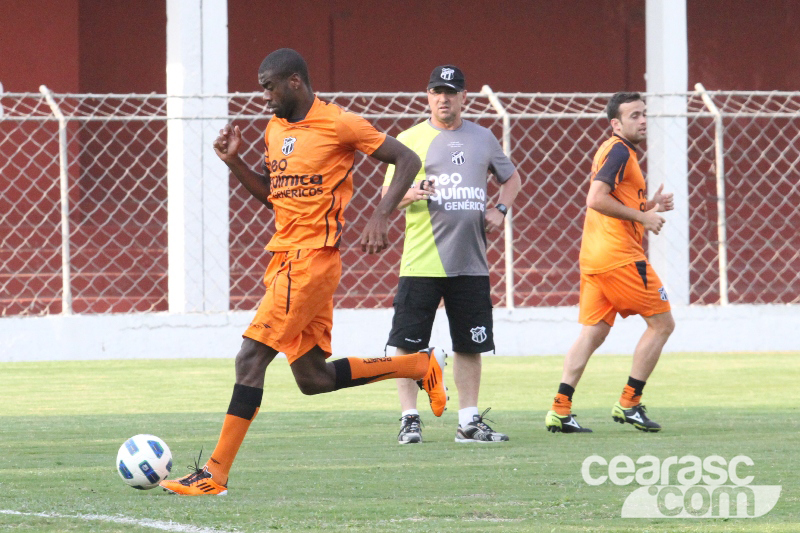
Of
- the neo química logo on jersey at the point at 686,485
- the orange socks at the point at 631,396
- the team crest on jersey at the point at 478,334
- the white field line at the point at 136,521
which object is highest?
the team crest on jersey at the point at 478,334

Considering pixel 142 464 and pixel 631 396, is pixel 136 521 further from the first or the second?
pixel 631 396

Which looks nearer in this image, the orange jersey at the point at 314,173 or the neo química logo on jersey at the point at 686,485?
the neo química logo on jersey at the point at 686,485

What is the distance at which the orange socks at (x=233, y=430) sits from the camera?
15.6 feet

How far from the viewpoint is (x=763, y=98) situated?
1488 centimetres

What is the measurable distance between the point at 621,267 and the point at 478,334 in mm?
940

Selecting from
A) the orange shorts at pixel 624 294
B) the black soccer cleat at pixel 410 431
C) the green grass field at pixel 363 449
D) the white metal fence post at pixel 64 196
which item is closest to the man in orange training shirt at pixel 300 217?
the green grass field at pixel 363 449

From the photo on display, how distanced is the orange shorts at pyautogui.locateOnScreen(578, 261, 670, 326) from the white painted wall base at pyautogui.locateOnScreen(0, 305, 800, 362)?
451cm

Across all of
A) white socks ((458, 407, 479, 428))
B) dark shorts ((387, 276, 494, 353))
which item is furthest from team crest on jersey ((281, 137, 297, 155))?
white socks ((458, 407, 479, 428))

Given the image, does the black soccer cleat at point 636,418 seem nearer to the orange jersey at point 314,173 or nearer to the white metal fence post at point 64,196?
the orange jersey at point 314,173

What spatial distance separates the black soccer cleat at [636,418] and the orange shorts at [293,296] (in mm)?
2365

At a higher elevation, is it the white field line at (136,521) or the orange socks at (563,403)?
the orange socks at (563,403)

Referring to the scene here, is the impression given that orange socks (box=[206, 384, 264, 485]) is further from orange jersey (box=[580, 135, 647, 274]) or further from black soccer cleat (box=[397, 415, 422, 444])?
orange jersey (box=[580, 135, 647, 274])

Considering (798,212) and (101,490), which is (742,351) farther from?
(101,490)

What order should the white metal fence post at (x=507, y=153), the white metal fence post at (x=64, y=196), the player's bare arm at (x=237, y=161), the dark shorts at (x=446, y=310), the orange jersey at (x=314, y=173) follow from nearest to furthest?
1. the orange jersey at (x=314, y=173)
2. the player's bare arm at (x=237, y=161)
3. the dark shorts at (x=446, y=310)
4. the white metal fence post at (x=64, y=196)
5. the white metal fence post at (x=507, y=153)
